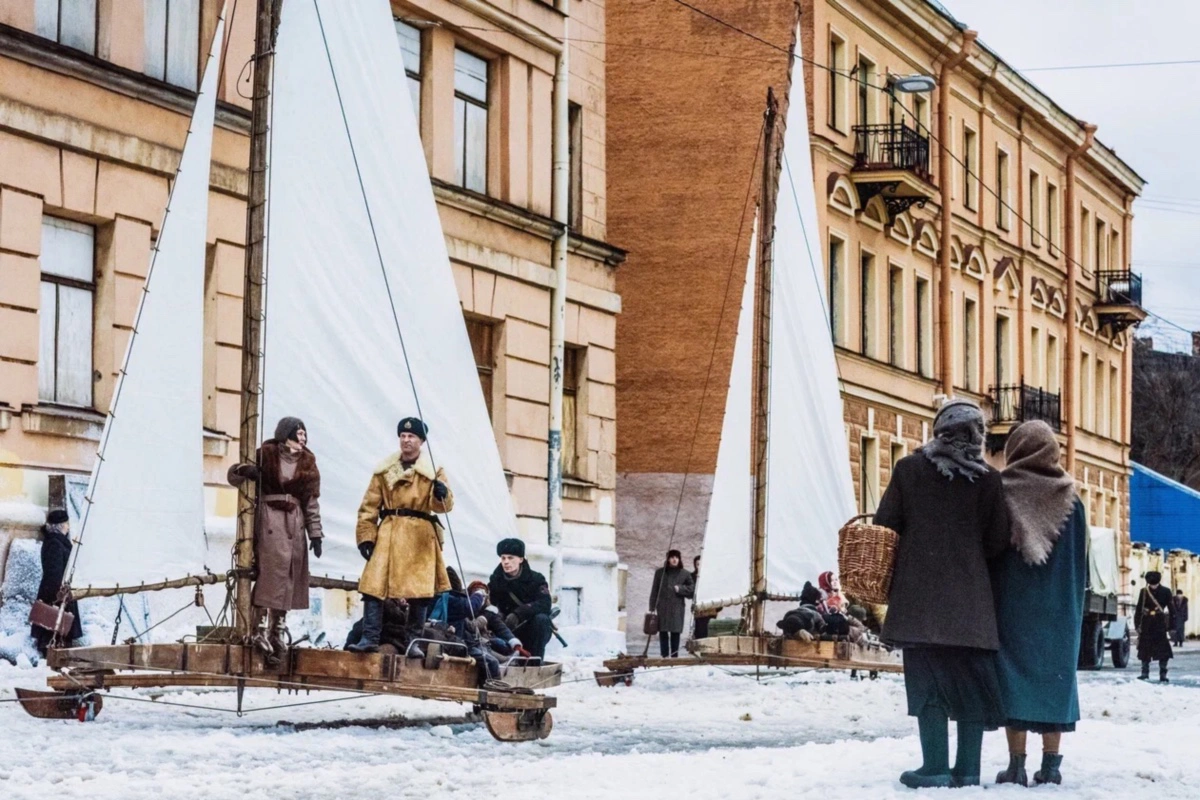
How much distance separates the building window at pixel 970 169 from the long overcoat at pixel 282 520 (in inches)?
1214

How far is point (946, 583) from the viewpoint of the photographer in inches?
359

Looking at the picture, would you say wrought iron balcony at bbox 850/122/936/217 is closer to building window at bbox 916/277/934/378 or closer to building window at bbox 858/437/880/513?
building window at bbox 916/277/934/378

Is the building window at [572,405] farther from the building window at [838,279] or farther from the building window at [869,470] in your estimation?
the building window at [869,470]

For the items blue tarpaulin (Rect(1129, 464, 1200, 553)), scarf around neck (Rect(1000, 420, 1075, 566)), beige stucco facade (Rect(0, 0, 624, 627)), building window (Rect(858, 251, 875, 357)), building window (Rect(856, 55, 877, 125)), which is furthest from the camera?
blue tarpaulin (Rect(1129, 464, 1200, 553))

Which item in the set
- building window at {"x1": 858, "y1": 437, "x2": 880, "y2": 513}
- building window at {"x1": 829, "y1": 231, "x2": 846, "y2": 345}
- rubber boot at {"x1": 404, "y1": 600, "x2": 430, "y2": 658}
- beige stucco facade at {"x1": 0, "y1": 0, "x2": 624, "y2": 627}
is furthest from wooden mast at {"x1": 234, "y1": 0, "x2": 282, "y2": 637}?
building window at {"x1": 858, "y1": 437, "x2": 880, "y2": 513}

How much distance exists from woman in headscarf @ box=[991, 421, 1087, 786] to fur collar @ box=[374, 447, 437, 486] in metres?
4.13

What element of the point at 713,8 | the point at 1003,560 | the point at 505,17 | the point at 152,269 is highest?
the point at 713,8

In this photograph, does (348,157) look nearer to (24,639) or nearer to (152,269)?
(152,269)

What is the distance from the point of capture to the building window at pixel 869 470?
121ft

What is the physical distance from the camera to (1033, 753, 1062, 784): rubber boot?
31.6 ft

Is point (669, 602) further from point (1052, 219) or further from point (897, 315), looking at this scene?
point (1052, 219)

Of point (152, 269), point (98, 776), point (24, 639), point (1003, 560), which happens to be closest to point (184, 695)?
point (24, 639)

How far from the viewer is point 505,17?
25.7 meters

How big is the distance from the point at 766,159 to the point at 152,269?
9680mm
